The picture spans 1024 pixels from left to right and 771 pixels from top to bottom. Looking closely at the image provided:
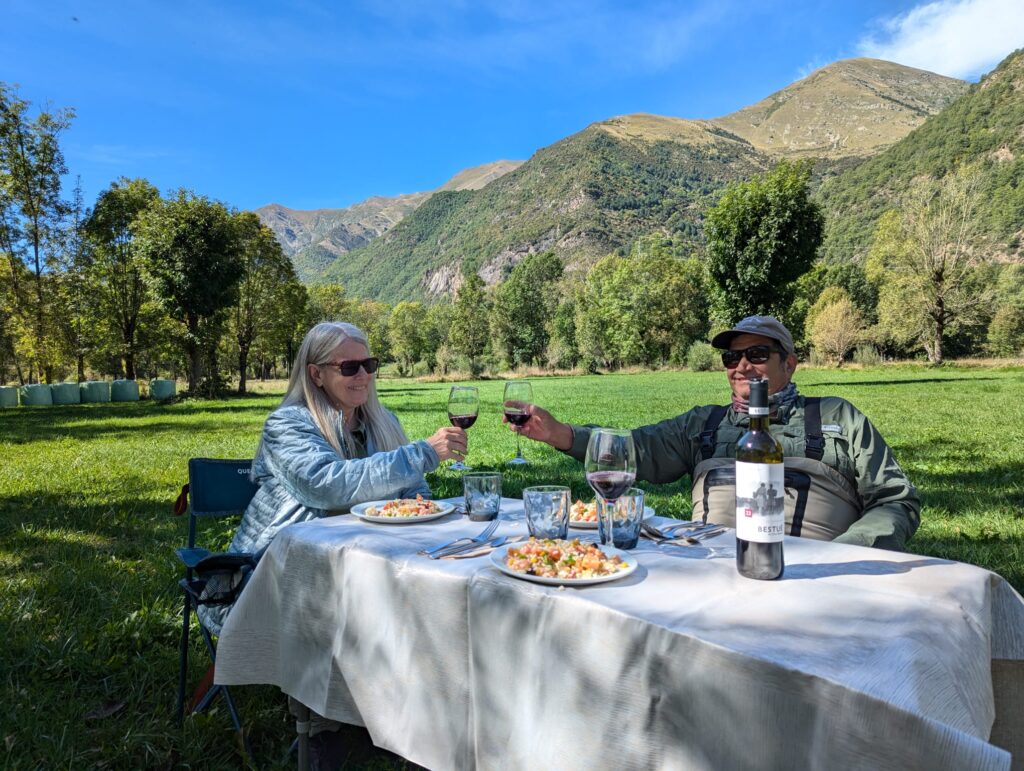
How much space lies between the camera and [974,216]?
111 feet

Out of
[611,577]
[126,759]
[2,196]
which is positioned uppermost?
[2,196]

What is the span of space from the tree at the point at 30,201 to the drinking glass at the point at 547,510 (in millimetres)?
31813

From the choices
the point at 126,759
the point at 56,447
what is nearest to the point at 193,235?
the point at 56,447

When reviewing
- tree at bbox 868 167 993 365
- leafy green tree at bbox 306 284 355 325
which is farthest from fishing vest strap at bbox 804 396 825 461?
leafy green tree at bbox 306 284 355 325

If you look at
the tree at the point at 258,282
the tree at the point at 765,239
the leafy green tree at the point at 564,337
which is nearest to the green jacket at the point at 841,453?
the tree at the point at 765,239

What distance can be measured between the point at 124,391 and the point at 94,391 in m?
1.19

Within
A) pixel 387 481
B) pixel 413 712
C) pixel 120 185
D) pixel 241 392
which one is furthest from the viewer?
pixel 241 392

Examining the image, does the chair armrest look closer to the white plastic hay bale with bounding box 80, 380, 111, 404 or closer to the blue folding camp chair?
the blue folding camp chair

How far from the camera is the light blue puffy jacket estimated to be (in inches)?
98.5

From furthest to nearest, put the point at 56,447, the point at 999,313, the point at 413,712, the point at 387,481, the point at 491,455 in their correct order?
1. the point at 999,313
2. the point at 56,447
3. the point at 491,455
4. the point at 387,481
5. the point at 413,712

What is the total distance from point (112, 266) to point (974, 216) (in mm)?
45042

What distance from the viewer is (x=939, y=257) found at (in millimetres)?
34594

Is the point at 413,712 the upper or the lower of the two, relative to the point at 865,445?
lower

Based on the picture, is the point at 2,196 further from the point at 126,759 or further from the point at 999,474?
the point at 999,474
